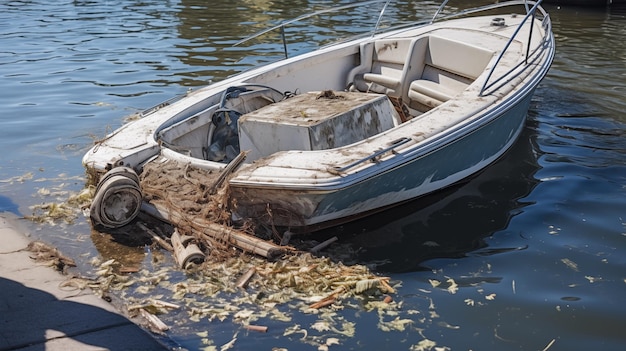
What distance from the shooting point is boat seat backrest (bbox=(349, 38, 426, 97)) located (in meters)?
7.64

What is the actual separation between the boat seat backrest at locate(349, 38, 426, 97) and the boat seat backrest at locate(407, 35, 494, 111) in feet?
0.38

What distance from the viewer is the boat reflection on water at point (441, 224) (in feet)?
17.0

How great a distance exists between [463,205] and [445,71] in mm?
2145

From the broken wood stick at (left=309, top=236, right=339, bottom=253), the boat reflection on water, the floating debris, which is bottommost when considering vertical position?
the boat reflection on water

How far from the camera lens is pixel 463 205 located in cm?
596

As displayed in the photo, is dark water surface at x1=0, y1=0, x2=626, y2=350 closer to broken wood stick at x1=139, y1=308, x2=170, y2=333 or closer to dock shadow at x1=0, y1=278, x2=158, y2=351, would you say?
broken wood stick at x1=139, y1=308, x2=170, y2=333

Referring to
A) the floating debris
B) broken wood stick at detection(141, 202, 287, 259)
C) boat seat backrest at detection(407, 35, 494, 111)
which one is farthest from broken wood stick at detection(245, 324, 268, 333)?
boat seat backrest at detection(407, 35, 494, 111)

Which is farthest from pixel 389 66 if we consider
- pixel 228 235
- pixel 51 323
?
pixel 51 323

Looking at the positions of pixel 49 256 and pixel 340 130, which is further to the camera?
pixel 340 130

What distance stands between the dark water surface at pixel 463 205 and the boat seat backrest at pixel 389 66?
1391mm

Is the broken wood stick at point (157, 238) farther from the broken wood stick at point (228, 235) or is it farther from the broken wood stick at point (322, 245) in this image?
the broken wood stick at point (322, 245)

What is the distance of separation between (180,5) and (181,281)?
14.4 m

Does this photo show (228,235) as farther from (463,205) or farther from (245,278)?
(463,205)

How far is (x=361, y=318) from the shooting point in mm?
4324
